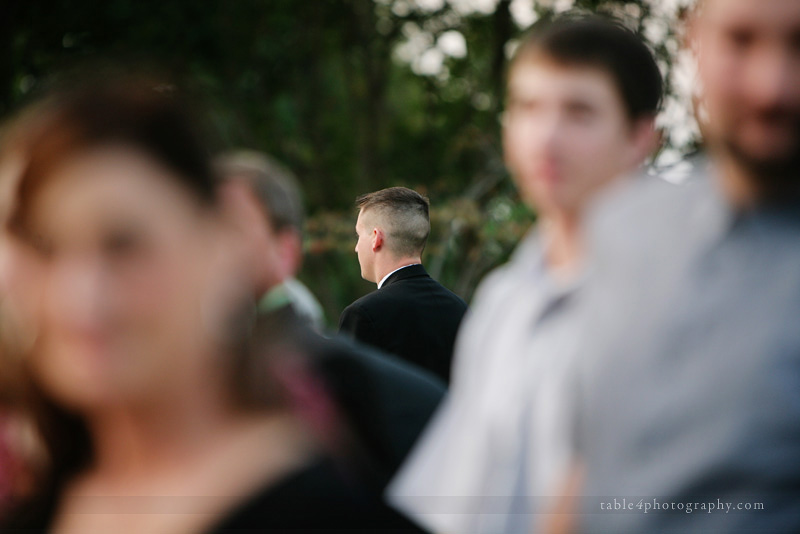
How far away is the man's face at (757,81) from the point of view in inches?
53.7

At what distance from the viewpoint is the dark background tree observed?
549 inches

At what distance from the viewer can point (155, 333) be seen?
1184mm

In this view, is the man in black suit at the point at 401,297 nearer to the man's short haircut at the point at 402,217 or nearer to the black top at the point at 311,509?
the man's short haircut at the point at 402,217

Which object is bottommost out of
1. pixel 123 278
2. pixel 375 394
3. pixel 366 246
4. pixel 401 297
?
pixel 366 246

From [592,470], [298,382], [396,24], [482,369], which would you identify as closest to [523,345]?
[482,369]

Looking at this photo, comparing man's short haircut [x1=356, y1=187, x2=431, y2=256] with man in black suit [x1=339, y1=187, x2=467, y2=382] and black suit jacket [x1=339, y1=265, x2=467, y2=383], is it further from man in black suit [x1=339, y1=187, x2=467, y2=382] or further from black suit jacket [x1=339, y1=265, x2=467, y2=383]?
black suit jacket [x1=339, y1=265, x2=467, y2=383]

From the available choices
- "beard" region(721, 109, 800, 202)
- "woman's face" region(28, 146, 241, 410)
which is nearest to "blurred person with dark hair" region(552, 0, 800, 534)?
"beard" region(721, 109, 800, 202)

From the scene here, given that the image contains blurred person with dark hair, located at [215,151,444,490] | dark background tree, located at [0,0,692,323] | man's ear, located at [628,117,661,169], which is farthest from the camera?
dark background tree, located at [0,0,692,323]

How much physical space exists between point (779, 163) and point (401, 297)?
4179 mm

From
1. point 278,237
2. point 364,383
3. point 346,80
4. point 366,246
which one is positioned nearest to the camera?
point 364,383

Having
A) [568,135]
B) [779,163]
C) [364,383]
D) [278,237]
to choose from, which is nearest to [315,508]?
[779,163]

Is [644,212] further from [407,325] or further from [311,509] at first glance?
[407,325]

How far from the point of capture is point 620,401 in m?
1.40

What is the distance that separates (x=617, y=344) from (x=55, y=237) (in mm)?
798
